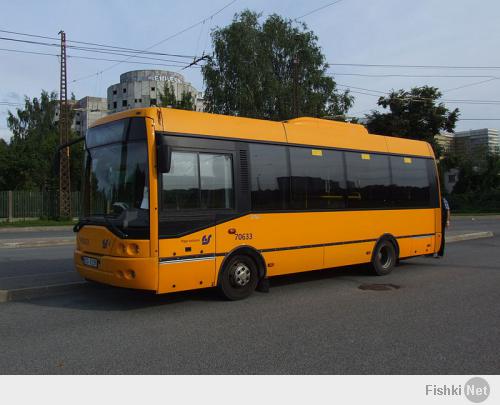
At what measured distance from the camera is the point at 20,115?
6838 cm

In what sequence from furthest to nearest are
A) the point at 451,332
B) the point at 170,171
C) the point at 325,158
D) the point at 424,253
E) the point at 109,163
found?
the point at 424,253, the point at 325,158, the point at 109,163, the point at 170,171, the point at 451,332

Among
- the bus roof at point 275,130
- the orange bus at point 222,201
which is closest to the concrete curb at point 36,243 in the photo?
the orange bus at point 222,201

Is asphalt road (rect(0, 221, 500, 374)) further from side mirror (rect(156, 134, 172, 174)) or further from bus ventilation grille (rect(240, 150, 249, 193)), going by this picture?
side mirror (rect(156, 134, 172, 174))

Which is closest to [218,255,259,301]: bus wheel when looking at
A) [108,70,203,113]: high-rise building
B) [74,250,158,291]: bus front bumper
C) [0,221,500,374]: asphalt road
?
[0,221,500,374]: asphalt road

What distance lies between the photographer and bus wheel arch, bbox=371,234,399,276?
33.8 feet

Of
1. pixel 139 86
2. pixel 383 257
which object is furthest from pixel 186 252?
pixel 139 86

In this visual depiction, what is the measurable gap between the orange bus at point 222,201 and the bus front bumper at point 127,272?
2 centimetres

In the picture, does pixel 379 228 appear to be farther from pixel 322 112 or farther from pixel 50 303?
pixel 322 112

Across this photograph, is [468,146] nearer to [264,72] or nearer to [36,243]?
[264,72]

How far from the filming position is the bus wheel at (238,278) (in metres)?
7.67

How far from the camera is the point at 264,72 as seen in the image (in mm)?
40500

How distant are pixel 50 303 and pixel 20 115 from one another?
68.4 m

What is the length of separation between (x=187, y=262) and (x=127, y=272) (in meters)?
0.85

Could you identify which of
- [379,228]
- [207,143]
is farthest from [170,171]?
[379,228]
